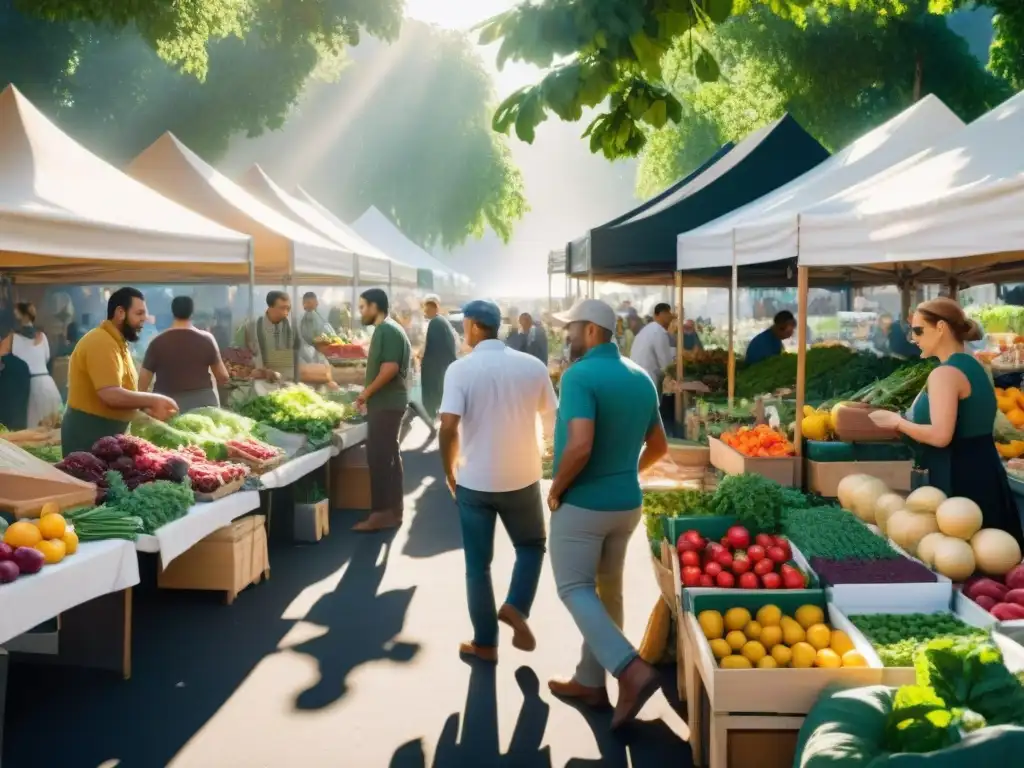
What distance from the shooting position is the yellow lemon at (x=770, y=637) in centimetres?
400

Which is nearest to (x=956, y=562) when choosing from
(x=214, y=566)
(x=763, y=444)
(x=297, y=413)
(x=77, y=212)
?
(x=763, y=444)

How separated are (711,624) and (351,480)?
5797 mm

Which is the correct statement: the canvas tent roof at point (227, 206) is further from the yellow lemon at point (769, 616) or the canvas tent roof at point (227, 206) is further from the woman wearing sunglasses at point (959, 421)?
the yellow lemon at point (769, 616)

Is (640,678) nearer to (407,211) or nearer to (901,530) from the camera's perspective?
(901,530)

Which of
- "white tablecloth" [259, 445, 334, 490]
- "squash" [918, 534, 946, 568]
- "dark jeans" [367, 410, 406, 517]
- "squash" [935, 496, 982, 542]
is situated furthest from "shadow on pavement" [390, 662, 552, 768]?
"dark jeans" [367, 410, 406, 517]

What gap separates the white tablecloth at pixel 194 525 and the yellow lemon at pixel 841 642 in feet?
10.9

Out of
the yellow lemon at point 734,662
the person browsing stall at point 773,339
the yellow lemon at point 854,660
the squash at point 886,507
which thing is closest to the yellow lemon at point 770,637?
the yellow lemon at point 734,662

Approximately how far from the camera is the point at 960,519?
4.54 meters

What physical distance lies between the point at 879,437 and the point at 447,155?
106ft

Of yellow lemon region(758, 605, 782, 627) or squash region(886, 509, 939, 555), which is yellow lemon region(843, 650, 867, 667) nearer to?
yellow lemon region(758, 605, 782, 627)

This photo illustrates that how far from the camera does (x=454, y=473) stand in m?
5.10

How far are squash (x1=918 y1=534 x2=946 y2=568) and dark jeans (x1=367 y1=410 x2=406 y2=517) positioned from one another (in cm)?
473

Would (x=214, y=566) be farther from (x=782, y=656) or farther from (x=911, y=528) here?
(x=911, y=528)

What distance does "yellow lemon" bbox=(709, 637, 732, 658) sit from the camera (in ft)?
12.8
